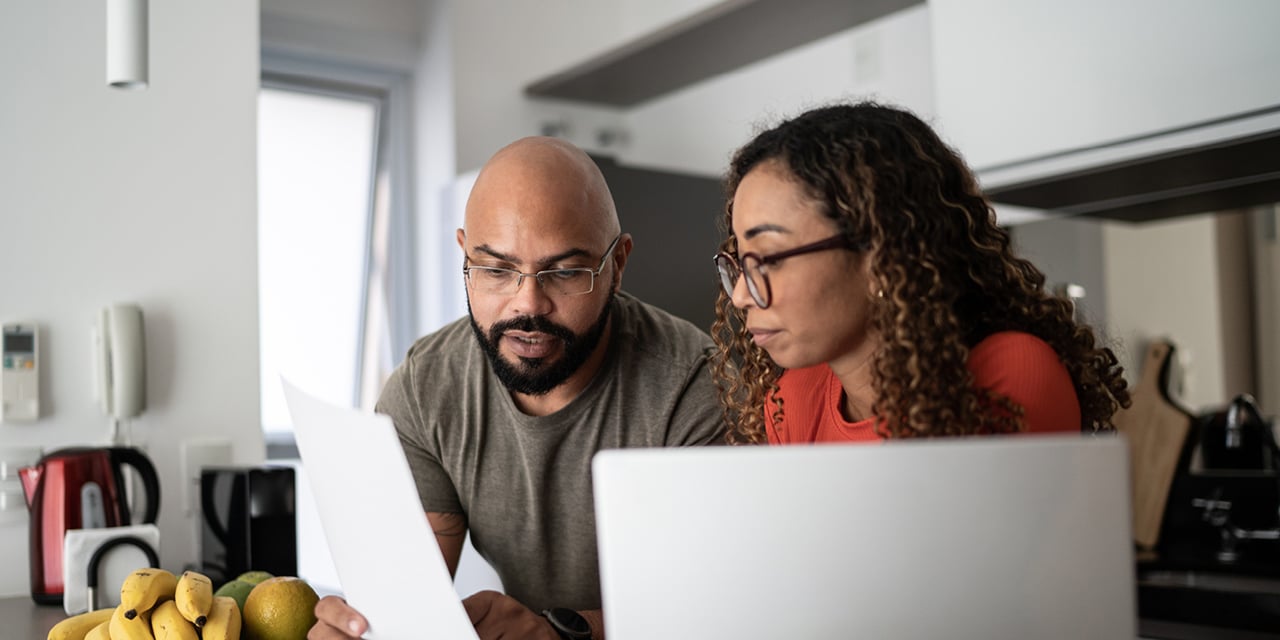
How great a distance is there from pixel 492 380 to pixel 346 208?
228cm

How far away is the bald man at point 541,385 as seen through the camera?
1.50 m

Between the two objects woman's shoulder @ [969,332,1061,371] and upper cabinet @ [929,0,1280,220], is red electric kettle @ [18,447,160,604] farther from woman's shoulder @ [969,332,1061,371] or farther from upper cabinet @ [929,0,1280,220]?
upper cabinet @ [929,0,1280,220]

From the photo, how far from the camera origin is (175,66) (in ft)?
7.01

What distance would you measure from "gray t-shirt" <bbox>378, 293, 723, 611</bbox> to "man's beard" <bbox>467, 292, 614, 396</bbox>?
2.5 inches

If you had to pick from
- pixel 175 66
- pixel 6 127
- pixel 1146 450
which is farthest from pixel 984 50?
pixel 6 127

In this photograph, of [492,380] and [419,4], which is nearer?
[492,380]

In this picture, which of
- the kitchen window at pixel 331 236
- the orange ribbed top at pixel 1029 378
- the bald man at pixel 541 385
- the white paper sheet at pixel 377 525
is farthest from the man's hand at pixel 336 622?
the kitchen window at pixel 331 236

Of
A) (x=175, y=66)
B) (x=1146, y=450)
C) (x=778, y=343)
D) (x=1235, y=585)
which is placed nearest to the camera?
(x=778, y=343)

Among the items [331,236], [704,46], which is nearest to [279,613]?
[704,46]

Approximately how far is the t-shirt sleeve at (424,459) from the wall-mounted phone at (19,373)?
75 cm

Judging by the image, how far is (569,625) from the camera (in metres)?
1.17

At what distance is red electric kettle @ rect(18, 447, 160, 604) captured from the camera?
1.78 metres

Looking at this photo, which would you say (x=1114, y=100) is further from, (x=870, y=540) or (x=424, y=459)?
(x=870, y=540)

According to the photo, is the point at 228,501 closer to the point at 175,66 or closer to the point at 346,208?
the point at 175,66
